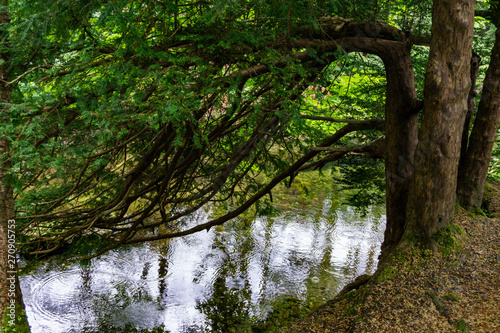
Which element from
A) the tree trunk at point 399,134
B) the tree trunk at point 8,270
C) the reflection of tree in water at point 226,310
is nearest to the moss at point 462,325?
the tree trunk at point 399,134

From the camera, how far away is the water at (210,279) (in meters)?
7.20

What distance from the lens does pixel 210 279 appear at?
870 cm

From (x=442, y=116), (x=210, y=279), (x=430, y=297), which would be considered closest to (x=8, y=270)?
(x=210, y=279)

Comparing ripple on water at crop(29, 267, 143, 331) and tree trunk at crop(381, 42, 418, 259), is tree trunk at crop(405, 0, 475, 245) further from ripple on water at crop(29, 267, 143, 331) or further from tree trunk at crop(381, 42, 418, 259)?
ripple on water at crop(29, 267, 143, 331)

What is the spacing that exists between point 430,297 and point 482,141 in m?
2.78

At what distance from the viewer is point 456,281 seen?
402cm

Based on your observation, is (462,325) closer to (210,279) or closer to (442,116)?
(442,116)

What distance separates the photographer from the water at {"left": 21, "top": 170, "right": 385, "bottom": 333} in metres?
7.20

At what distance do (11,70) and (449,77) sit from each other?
5229 mm

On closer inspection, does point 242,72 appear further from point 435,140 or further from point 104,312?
point 104,312

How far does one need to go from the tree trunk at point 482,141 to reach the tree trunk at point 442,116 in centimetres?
119

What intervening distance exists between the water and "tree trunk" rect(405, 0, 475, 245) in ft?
13.0

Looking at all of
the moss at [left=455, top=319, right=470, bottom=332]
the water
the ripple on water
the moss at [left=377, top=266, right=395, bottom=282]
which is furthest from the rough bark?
the ripple on water

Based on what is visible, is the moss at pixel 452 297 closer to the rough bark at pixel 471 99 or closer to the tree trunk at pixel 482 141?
the tree trunk at pixel 482 141
